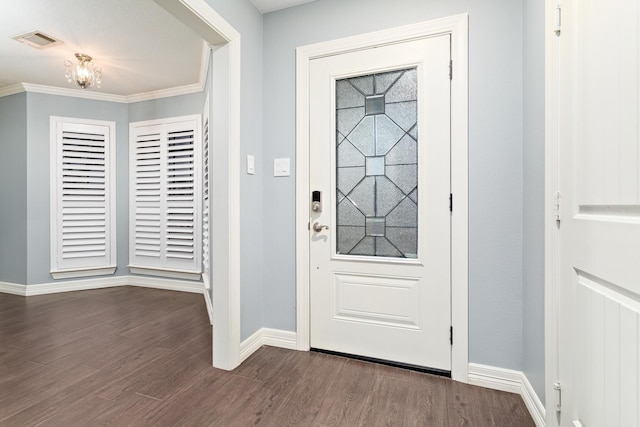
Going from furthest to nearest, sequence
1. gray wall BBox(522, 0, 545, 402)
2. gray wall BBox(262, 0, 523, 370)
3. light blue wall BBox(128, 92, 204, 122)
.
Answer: light blue wall BBox(128, 92, 204, 122) < gray wall BBox(262, 0, 523, 370) < gray wall BBox(522, 0, 545, 402)

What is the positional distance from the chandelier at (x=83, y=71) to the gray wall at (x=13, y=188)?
3.61 feet

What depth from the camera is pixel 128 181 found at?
13.0ft

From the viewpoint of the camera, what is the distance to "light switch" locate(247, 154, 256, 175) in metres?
2.03

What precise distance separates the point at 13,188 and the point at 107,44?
2.40 m

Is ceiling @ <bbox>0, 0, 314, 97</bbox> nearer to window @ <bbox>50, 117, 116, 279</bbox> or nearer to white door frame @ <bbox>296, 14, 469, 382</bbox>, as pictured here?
window @ <bbox>50, 117, 116, 279</bbox>

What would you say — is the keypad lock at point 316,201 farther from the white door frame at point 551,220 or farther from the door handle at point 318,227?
the white door frame at point 551,220

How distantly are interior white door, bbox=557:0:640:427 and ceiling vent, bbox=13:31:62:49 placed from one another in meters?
3.67

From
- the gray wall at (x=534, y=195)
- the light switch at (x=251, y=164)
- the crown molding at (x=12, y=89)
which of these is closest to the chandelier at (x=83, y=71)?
the crown molding at (x=12, y=89)

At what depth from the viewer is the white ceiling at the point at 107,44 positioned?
86.7 inches

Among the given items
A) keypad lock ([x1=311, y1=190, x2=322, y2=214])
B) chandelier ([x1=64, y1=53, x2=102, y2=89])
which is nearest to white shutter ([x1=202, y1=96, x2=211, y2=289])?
chandelier ([x1=64, y1=53, x2=102, y2=89])

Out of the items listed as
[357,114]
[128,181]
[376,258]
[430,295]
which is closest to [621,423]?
[430,295]

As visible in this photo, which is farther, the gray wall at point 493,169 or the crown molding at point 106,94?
the crown molding at point 106,94

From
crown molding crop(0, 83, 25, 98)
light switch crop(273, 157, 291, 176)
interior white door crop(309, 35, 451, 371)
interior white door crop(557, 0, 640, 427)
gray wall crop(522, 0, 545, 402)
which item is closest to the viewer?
interior white door crop(557, 0, 640, 427)

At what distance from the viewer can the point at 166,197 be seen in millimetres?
3740
